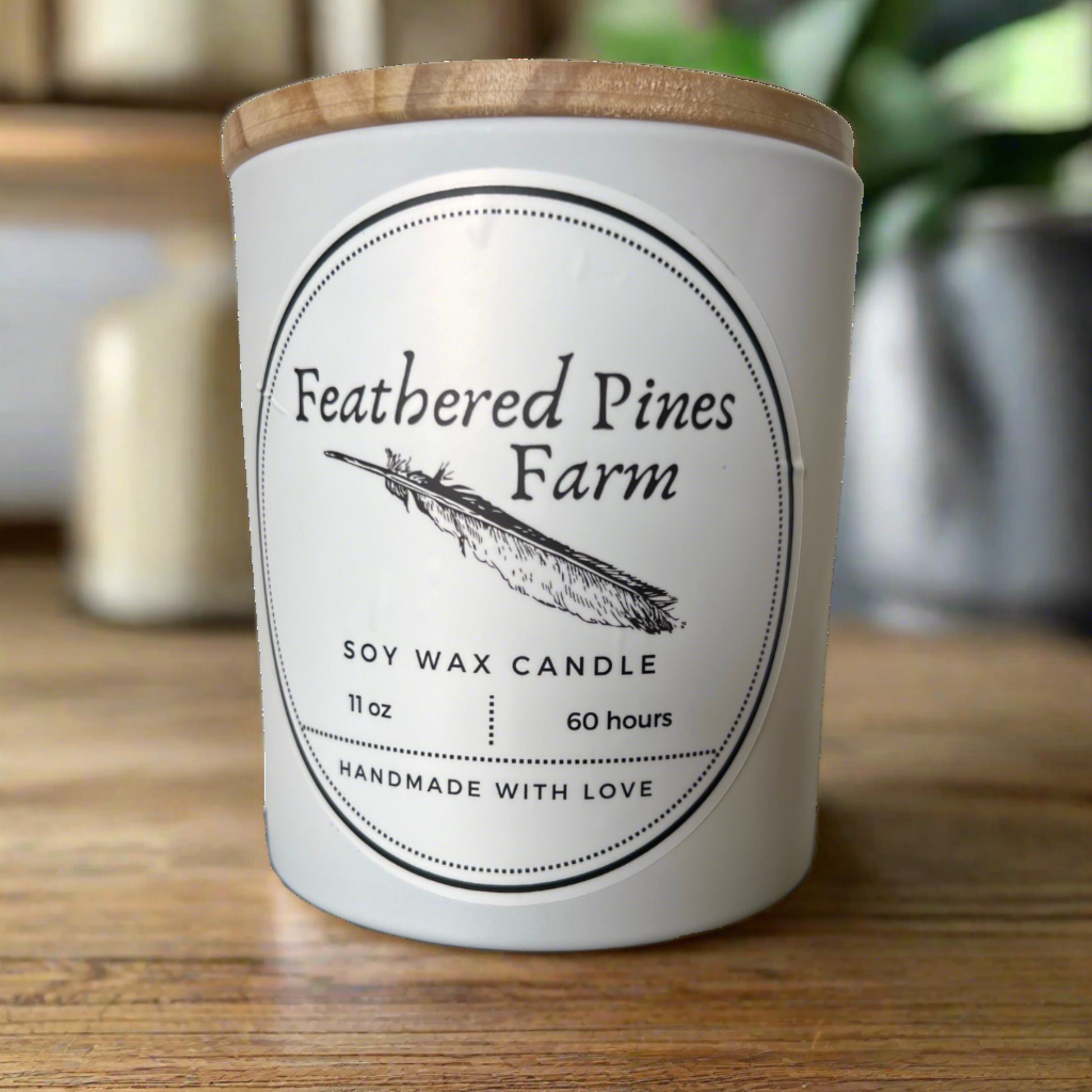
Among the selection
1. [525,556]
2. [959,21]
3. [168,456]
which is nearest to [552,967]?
[525,556]

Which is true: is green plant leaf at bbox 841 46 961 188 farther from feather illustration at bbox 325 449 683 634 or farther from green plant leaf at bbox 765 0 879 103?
feather illustration at bbox 325 449 683 634

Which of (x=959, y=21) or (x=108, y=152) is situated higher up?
(x=959, y=21)

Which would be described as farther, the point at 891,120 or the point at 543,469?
the point at 891,120

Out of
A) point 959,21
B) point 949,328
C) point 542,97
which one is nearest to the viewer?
point 542,97

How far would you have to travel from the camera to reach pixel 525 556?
12.9 inches

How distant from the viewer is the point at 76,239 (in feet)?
4.18

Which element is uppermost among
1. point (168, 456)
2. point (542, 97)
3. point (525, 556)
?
point (542, 97)

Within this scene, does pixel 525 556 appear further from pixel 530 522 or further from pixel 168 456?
pixel 168 456

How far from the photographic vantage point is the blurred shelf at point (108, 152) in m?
0.95

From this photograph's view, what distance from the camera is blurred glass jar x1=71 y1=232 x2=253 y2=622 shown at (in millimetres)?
899

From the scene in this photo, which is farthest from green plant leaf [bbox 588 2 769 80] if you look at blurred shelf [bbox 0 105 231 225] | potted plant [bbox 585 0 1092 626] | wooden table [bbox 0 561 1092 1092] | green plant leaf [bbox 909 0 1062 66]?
wooden table [bbox 0 561 1092 1092]

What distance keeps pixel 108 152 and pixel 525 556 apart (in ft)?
2.62

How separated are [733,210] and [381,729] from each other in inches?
7.2

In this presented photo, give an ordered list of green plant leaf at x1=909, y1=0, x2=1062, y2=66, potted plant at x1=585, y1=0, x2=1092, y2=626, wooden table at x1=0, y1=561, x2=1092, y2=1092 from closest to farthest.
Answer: wooden table at x1=0, y1=561, x2=1092, y2=1092 < potted plant at x1=585, y1=0, x2=1092, y2=626 < green plant leaf at x1=909, y1=0, x2=1062, y2=66
